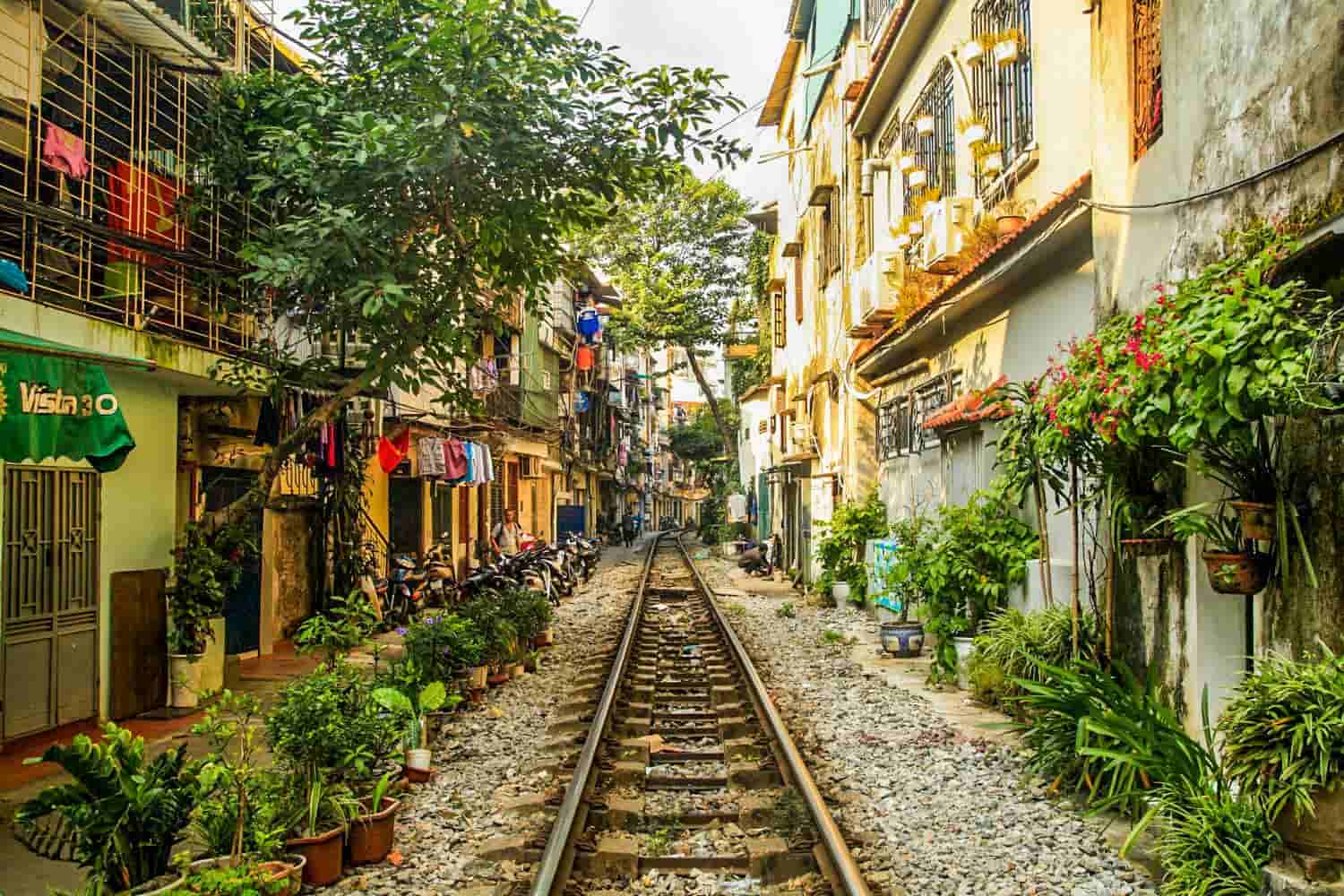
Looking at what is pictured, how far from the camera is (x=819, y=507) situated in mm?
21500

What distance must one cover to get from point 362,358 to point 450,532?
12740 millimetres

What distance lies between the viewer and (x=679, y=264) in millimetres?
35969

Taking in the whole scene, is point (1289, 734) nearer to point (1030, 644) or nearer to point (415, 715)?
point (1030, 644)

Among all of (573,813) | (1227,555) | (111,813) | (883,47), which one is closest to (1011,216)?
(883,47)

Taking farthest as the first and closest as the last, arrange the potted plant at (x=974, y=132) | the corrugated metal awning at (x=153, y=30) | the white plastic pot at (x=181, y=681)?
the potted plant at (x=974, y=132) < the white plastic pot at (x=181, y=681) < the corrugated metal awning at (x=153, y=30)

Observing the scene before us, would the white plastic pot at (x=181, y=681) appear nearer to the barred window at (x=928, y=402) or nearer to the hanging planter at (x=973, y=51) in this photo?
the barred window at (x=928, y=402)

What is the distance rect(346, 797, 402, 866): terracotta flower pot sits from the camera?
542 cm

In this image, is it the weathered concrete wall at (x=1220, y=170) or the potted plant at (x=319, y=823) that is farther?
the potted plant at (x=319, y=823)

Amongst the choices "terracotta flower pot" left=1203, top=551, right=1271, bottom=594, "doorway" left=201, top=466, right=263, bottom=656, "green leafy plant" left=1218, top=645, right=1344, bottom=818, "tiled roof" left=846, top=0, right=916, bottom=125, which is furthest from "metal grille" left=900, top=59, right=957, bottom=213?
"green leafy plant" left=1218, top=645, right=1344, bottom=818

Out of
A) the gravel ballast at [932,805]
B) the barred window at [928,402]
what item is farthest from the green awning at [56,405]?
the barred window at [928,402]

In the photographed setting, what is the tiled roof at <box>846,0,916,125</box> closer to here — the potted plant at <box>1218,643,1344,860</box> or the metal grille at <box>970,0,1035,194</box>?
the metal grille at <box>970,0,1035,194</box>

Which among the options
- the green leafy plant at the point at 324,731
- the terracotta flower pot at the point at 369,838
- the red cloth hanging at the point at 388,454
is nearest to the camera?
the terracotta flower pot at the point at 369,838

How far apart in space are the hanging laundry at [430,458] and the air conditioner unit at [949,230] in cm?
939

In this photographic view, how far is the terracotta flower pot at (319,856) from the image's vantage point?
5.09 m
